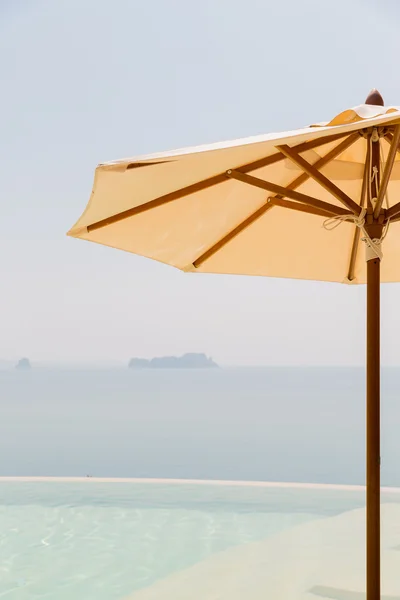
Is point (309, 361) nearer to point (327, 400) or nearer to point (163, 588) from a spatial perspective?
point (327, 400)

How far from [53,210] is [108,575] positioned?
2262 centimetres

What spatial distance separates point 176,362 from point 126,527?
2996cm

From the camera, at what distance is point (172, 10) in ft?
62.0

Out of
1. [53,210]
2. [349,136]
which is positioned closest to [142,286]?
[53,210]

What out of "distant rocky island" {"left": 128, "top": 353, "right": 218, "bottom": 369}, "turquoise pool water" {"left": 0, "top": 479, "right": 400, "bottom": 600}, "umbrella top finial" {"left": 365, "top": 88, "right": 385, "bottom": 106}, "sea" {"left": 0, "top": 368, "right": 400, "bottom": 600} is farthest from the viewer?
"distant rocky island" {"left": 128, "top": 353, "right": 218, "bottom": 369}

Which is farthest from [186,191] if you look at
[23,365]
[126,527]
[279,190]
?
[23,365]

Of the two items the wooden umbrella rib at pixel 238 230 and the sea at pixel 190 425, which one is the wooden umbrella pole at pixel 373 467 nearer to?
the wooden umbrella rib at pixel 238 230

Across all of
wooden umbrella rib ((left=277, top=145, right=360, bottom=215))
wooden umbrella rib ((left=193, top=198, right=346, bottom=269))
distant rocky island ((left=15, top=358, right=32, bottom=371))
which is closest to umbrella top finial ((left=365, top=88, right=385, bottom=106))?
wooden umbrella rib ((left=277, top=145, right=360, bottom=215))

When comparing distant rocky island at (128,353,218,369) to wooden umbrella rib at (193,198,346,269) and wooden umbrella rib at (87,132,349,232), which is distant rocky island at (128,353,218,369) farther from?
wooden umbrella rib at (87,132,349,232)

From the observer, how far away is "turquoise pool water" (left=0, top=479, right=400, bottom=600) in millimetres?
3402

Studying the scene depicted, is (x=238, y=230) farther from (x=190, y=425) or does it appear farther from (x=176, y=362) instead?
(x=176, y=362)

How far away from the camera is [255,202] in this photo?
2.63 metres

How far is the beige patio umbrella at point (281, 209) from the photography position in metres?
1.85

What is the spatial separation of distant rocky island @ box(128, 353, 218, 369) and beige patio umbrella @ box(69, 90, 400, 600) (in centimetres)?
3004
